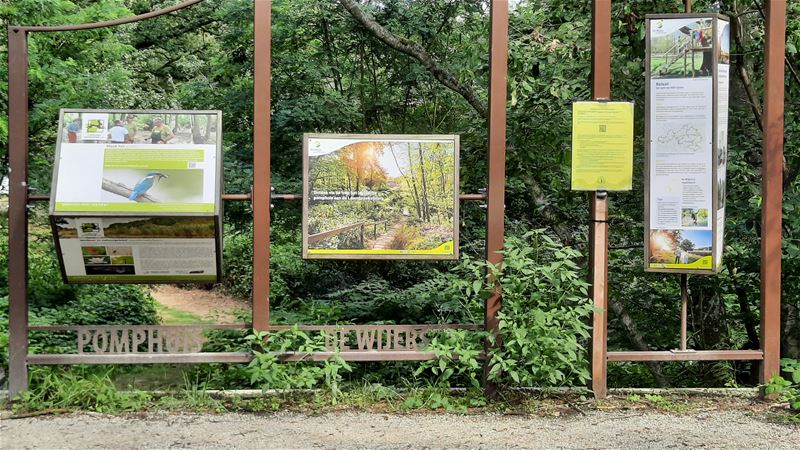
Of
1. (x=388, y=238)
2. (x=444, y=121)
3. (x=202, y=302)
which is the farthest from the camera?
(x=202, y=302)

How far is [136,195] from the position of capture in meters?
4.92

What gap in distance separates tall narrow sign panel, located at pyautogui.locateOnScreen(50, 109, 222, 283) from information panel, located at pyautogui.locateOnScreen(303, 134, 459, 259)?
682 mm

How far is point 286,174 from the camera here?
354 inches

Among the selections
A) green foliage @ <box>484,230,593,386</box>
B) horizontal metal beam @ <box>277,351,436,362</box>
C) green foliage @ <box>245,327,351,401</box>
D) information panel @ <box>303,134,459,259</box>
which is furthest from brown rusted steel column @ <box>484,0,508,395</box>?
green foliage @ <box>245,327,351,401</box>

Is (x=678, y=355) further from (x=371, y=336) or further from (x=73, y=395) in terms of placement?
(x=73, y=395)

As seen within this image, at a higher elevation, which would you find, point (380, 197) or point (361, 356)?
point (380, 197)

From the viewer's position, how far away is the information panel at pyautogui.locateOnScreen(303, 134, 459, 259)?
524 cm

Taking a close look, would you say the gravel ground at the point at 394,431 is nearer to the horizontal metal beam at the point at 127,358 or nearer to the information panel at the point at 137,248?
the horizontal metal beam at the point at 127,358

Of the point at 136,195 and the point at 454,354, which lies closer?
the point at 136,195

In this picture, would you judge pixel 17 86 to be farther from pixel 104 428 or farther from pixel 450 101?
pixel 450 101

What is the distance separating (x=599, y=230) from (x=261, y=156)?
95.4 inches

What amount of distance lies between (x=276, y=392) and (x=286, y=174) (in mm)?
4154

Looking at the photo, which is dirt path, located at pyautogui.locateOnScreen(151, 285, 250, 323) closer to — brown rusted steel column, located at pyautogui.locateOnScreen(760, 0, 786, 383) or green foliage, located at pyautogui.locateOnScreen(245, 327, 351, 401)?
green foliage, located at pyautogui.locateOnScreen(245, 327, 351, 401)

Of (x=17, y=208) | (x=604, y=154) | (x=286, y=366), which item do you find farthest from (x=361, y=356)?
(x=17, y=208)
